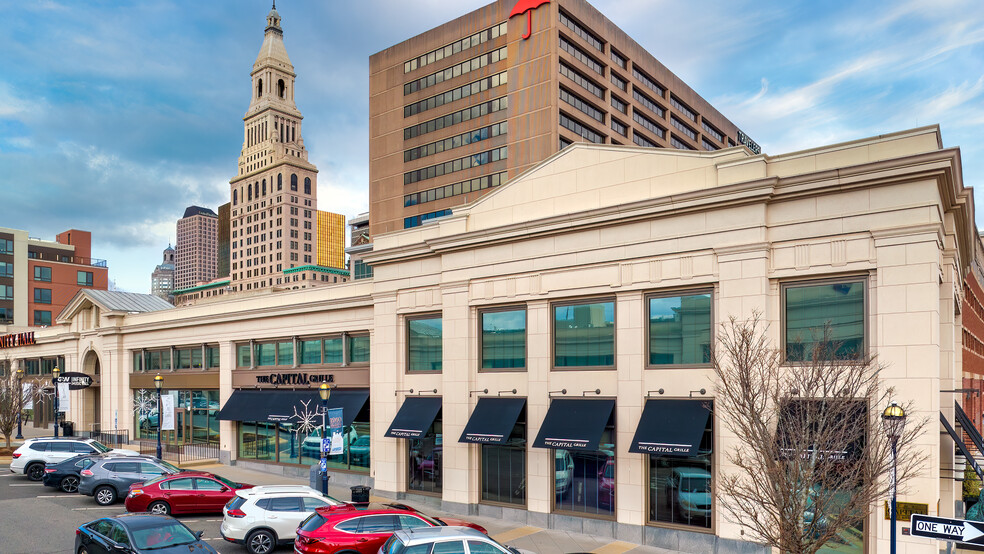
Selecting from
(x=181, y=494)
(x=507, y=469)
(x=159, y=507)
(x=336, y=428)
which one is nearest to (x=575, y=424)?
(x=507, y=469)

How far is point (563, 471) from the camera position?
2306 centimetres

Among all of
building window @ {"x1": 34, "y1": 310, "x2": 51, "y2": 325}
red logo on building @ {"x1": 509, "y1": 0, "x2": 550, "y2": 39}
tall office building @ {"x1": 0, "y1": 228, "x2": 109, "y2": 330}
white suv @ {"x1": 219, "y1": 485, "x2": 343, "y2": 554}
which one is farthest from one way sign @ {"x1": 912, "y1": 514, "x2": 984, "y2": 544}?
building window @ {"x1": 34, "y1": 310, "x2": 51, "y2": 325}

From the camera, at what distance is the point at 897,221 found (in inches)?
692

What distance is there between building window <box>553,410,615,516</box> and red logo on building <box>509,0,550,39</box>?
49765 mm

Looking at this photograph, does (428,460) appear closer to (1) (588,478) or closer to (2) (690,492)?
(1) (588,478)

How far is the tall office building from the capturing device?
299 feet

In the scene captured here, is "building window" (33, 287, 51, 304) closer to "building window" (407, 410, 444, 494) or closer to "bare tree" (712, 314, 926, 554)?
"building window" (407, 410, 444, 494)

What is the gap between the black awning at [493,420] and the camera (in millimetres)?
23391

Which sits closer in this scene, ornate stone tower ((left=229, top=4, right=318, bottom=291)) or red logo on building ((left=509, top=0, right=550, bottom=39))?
red logo on building ((left=509, top=0, right=550, bottom=39))

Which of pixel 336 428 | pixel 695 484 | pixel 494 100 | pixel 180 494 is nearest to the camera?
pixel 695 484

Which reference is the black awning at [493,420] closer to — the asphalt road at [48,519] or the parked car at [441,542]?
the asphalt road at [48,519]

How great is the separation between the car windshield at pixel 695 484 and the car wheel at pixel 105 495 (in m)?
19.7

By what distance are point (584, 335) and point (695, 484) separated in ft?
18.4

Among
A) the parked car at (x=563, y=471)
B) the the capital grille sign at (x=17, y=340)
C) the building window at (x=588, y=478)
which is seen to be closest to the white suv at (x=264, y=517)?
the parked car at (x=563, y=471)
